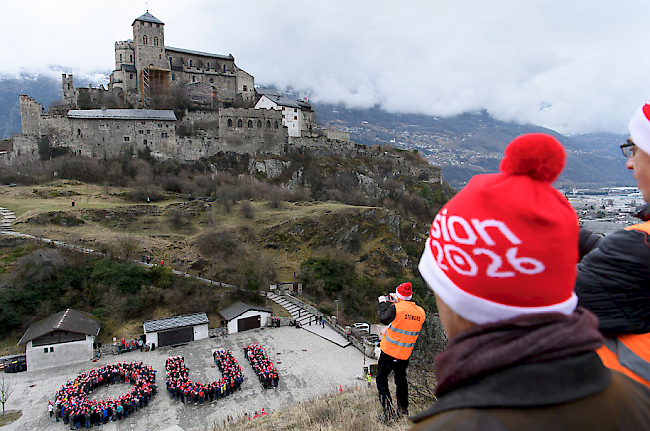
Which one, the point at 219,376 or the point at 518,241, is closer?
the point at 518,241

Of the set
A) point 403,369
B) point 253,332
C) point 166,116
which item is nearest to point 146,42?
point 166,116

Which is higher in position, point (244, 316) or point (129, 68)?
point (129, 68)

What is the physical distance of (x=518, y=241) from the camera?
1.38 metres

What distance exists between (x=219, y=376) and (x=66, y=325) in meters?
9.24

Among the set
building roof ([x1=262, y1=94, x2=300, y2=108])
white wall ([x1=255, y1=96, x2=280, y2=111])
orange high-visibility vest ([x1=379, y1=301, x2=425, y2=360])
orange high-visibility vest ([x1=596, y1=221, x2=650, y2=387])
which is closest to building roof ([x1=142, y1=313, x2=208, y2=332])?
orange high-visibility vest ([x1=379, y1=301, x2=425, y2=360])

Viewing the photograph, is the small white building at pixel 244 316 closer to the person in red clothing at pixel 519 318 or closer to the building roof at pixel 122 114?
the person in red clothing at pixel 519 318

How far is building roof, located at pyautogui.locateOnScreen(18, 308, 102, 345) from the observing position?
18312 mm

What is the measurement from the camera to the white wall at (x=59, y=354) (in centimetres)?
1792

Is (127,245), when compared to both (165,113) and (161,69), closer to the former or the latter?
(165,113)

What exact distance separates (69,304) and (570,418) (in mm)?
27253

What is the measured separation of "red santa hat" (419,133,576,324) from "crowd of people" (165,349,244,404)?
16074 millimetres

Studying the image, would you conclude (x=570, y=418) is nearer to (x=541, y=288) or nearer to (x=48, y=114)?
(x=541, y=288)

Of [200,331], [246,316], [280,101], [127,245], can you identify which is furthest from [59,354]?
[280,101]

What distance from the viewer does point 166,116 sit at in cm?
4453
